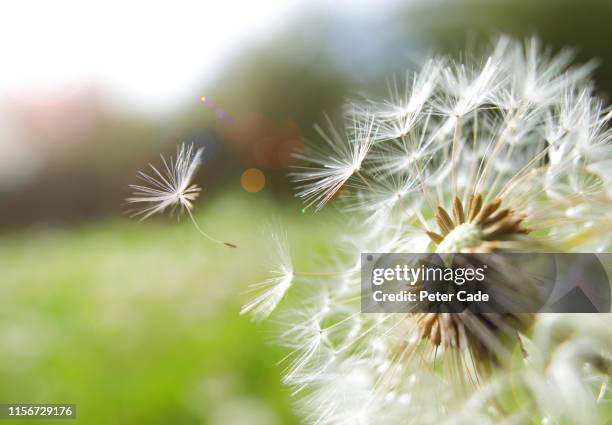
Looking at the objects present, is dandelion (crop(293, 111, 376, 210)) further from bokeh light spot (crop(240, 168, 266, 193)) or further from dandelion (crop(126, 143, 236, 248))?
bokeh light spot (crop(240, 168, 266, 193))

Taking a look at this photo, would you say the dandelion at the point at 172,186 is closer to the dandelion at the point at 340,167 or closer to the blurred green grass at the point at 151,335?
the blurred green grass at the point at 151,335

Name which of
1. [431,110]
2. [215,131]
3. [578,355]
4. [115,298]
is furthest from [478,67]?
[215,131]

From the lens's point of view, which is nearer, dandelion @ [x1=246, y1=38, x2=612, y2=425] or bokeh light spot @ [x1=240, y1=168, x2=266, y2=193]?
dandelion @ [x1=246, y1=38, x2=612, y2=425]

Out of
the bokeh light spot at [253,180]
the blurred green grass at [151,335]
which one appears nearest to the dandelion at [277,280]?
the blurred green grass at [151,335]

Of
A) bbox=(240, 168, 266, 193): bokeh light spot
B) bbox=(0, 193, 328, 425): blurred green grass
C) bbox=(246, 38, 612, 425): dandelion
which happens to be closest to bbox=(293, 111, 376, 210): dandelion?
bbox=(246, 38, 612, 425): dandelion

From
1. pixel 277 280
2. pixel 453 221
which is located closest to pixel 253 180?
pixel 277 280

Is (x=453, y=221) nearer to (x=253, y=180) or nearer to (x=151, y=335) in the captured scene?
(x=151, y=335)

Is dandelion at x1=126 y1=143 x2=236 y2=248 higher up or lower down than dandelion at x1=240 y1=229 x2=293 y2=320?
higher up

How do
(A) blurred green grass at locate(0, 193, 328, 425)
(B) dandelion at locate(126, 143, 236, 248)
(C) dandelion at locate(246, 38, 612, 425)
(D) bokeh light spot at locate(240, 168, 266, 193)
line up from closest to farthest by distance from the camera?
(C) dandelion at locate(246, 38, 612, 425) < (B) dandelion at locate(126, 143, 236, 248) < (A) blurred green grass at locate(0, 193, 328, 425) < (D) bokeh light spot at locate(240, 168, 266, 193)
